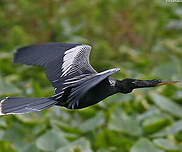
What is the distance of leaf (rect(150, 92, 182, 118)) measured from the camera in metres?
3.01

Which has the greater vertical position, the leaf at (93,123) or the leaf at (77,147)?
the leaf at (77,147)

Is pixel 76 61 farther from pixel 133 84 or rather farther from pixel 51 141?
pixel 51 141

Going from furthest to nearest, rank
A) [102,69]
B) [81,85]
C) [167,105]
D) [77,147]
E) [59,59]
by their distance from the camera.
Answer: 1. [102,69]
2. [167,105]
3. [77,147]
4. [59,59]
5. [81,85]

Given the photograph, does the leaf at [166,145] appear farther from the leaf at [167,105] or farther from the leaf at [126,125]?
the leaf at [167,105]

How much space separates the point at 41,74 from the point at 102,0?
3.97 feet

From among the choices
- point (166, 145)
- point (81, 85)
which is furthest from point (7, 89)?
point (81, 85)

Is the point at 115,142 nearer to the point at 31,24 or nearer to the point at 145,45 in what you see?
the point at 31,24

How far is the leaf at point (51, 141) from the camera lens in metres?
2.55

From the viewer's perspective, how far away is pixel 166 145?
258 centimetres

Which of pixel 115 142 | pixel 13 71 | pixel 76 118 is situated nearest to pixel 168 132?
pixel 115 142

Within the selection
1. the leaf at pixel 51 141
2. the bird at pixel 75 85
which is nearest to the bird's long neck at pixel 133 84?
the bird at pixel 75 85

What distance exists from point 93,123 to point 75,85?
127 cm

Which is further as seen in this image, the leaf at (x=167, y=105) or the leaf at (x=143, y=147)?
the leaf at (x=167, y=105)

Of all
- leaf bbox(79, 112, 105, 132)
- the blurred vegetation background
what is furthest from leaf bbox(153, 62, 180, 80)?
leaf bbox(79, 112, 105, 132)
